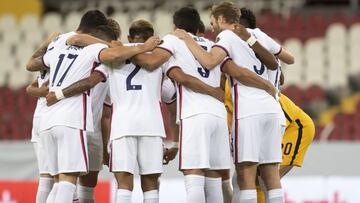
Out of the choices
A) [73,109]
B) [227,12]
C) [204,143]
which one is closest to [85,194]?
[73,109]

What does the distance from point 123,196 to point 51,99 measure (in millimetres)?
1029

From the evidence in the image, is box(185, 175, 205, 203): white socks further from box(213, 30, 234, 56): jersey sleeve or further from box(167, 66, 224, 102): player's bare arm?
box(213, 30, 234, 56): jersey sleeve

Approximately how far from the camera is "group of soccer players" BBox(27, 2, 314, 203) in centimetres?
696

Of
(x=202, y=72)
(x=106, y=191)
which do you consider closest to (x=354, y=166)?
(x=106, y=191)

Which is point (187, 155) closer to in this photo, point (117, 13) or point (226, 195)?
point (226, 195)

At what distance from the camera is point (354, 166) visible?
11.9 metres

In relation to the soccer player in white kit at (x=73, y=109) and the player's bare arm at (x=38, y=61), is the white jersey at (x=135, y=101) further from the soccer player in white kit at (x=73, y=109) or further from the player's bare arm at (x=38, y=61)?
the player's bare arm at (x=38, y=61)

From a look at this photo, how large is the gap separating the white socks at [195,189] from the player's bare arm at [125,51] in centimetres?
106

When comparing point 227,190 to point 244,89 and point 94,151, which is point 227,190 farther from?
point 94,151

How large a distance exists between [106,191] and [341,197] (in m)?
2.70

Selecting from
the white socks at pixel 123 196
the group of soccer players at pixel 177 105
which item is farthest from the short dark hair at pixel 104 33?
the white socks at pixel 123 196

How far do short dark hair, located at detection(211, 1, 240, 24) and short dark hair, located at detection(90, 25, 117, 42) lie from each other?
89cm

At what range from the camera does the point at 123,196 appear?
6871 millimetres

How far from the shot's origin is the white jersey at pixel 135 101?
6.94 meters
